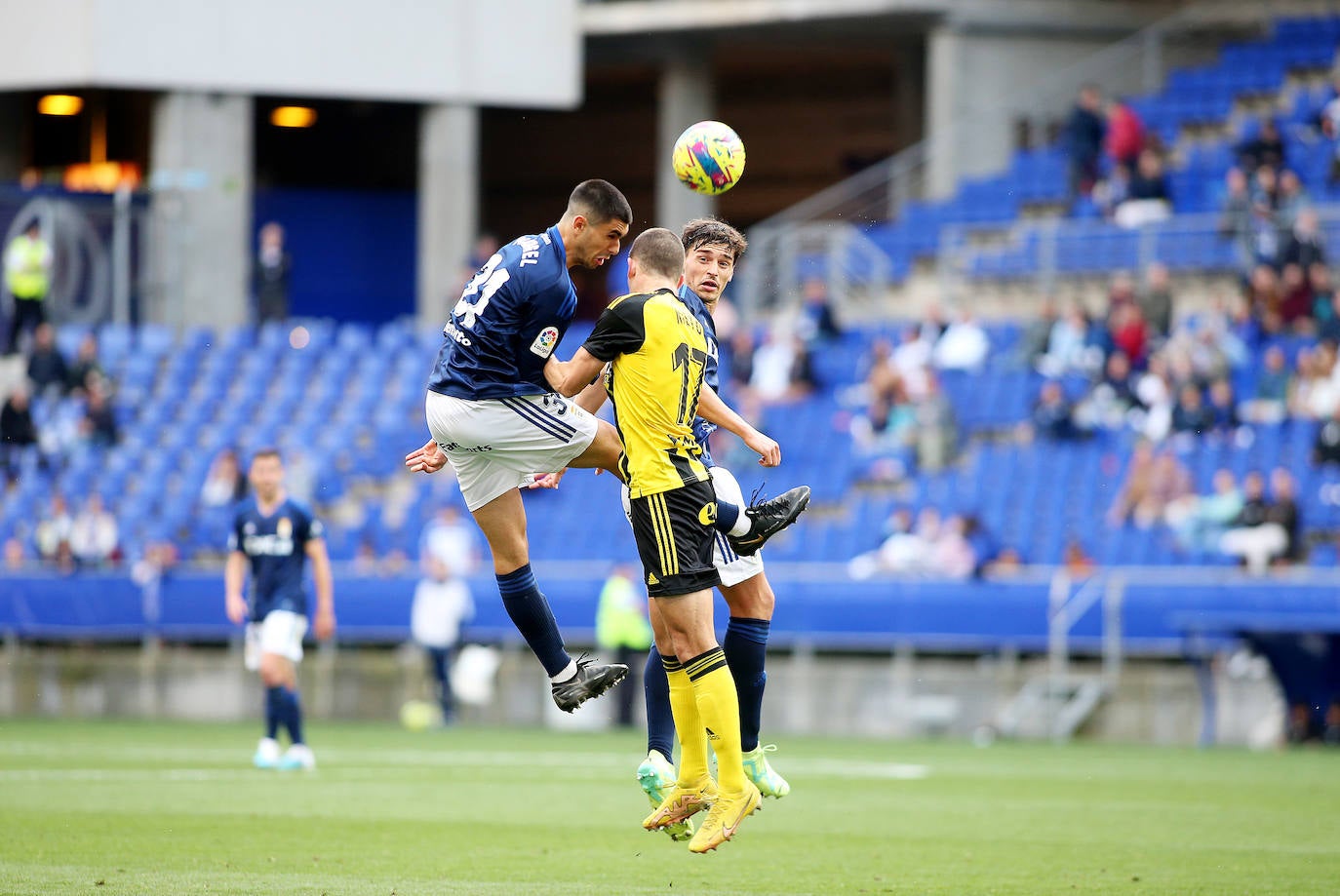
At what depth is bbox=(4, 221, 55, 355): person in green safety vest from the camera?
97.7ft

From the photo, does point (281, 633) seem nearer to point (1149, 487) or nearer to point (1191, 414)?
point (1149, 487)

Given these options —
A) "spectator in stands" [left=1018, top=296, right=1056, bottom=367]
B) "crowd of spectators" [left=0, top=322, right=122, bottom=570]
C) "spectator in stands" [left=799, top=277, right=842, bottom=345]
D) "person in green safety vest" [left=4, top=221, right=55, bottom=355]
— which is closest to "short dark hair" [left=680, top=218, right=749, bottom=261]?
"spectator in stands" [left=1018, top=296, right=1056, bottom=367]

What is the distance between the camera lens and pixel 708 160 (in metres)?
9.38

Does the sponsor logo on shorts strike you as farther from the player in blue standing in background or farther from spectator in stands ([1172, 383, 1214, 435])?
spectator in stands ([1172, 383, 1214, 435])

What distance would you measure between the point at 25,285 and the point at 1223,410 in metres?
16.6

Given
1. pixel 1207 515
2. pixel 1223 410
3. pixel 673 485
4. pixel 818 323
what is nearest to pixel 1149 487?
pixel 1207 515

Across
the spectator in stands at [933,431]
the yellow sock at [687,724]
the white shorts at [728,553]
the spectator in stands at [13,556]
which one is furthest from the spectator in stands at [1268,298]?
the yellow sock at [687,724]

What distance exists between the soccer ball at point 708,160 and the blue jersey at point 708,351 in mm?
471

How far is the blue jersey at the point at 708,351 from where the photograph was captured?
9234 mm

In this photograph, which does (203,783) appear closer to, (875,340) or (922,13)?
(875,340)

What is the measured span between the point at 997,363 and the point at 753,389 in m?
2.83

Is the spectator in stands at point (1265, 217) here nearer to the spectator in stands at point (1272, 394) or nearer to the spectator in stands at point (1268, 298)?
the spectator in stands at point (1268, 298)

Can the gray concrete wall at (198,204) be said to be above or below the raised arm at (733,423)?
above

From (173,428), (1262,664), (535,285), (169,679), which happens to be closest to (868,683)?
(1262,664)
